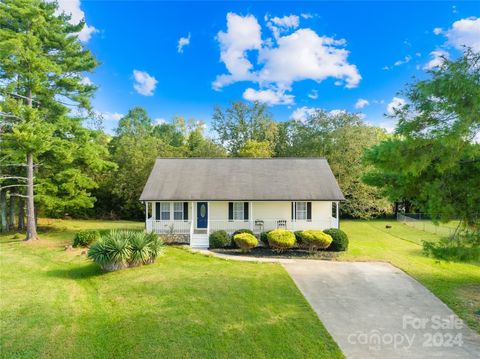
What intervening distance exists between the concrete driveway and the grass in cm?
55

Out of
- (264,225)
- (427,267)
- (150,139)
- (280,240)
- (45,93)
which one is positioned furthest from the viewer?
(150,139)

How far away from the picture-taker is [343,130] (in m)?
31.3

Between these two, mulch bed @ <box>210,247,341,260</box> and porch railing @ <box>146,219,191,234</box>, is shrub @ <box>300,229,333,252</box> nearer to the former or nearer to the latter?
mulch bed @ <box>210,247,341,260</box>

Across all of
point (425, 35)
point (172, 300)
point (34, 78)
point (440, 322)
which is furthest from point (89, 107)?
point (440, 322)

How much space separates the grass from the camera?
619cm

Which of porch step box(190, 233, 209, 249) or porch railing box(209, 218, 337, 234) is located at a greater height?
porch railing box(209, 218, 337, 234)

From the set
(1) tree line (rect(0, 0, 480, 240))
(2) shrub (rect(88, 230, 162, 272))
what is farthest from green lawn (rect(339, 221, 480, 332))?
(2) shrub (rect(88, 230, 162, 272))

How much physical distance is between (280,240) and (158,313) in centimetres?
829

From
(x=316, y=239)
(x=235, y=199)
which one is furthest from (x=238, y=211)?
(x=316, y=239)

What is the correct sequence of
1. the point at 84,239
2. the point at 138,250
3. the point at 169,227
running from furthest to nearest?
the point at 169,227
the point at 84,239
the point at 138,250

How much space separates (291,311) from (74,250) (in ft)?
41.2

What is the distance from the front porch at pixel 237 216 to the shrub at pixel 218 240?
108cm

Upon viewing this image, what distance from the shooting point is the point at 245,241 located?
15.1 m

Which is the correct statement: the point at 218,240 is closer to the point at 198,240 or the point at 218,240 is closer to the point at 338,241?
the point at 198,240
